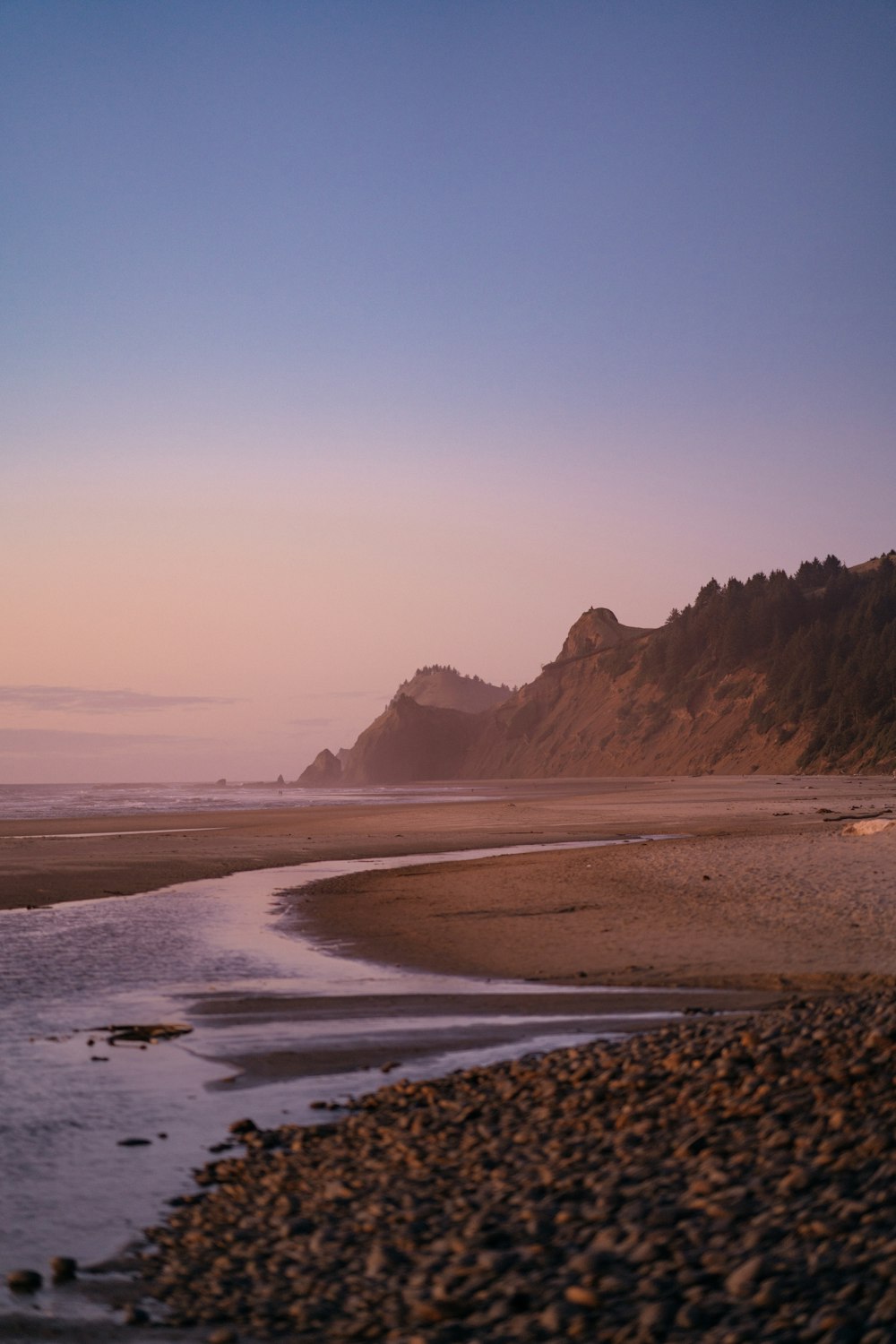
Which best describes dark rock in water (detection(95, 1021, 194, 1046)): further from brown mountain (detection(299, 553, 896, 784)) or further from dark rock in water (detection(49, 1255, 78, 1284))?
brown mountain (detection(299, 553, 896, 784))

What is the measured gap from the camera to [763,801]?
52625 millimetres

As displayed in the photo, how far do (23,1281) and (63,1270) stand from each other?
213mm

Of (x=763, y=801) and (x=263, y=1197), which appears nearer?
(x=263, y=1197)

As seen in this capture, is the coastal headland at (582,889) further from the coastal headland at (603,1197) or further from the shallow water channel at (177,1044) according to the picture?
the shallow water channel at (177,1044)

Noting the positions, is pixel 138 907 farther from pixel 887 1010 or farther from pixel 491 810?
pixel 491 810

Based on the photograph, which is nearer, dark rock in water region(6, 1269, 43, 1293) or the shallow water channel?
dark rock in water region(6, 1269, 43, 1293)

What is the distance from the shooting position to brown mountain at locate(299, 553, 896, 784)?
95750 mm

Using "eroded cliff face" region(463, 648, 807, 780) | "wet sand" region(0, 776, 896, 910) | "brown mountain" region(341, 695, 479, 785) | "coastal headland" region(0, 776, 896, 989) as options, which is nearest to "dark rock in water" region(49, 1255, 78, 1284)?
"coastal headland" region(0, 776, 896, 989)

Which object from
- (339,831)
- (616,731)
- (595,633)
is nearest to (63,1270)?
(339,831)

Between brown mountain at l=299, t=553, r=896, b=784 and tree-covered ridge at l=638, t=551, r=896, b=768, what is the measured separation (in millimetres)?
146

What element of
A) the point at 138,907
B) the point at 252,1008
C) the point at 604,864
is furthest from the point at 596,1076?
the point at 604,864

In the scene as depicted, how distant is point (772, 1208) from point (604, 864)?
20135 mm

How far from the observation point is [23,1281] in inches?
241

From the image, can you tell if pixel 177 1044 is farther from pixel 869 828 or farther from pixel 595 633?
pixel 595 633
